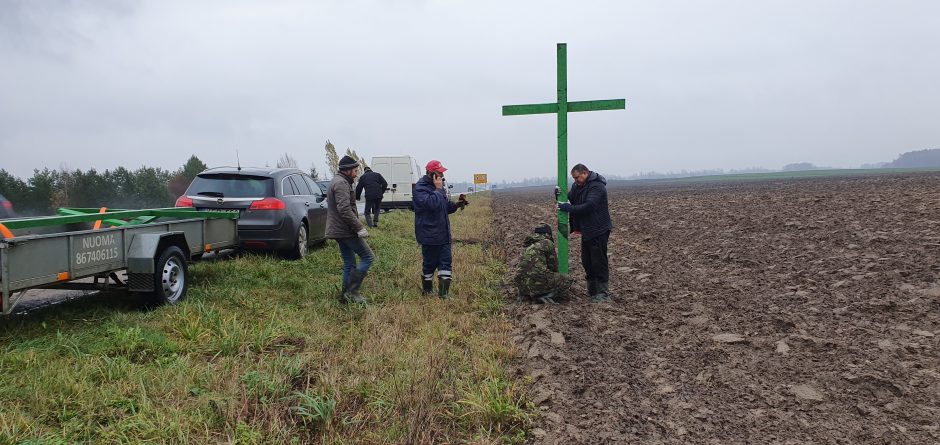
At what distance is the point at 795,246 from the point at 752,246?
0.68 m

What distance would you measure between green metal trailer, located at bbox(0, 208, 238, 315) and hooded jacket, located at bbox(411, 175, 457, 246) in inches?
99.6

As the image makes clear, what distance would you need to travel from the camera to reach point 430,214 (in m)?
6.83

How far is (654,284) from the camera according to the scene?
784 centimetres

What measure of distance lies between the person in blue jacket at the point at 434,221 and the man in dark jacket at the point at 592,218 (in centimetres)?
142

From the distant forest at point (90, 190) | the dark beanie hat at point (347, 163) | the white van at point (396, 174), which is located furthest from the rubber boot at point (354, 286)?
the distant forest at point (90, 190)

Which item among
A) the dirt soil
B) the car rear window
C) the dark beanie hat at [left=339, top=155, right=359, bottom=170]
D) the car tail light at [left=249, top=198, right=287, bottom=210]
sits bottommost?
the dirt soil

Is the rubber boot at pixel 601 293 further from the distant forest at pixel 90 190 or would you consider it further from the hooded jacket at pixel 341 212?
the distant forest at pixel 90 190

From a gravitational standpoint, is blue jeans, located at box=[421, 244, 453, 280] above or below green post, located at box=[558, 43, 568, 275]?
below

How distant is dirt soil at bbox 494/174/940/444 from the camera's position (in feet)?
11.8

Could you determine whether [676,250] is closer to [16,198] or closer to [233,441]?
[233,441]

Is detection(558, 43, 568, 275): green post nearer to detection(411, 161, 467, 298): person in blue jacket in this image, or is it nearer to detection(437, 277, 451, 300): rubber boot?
detection(411, 161, 467, 298): person in blue jacket

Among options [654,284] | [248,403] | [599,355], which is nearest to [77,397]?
[248,403]

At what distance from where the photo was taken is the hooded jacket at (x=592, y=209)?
6.75 m

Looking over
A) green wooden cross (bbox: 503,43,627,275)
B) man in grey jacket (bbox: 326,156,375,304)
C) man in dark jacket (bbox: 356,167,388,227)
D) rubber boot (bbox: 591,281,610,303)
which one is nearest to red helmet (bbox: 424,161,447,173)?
man in grey jacket (bbox: 326,156,375,304)
